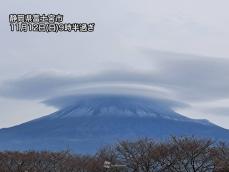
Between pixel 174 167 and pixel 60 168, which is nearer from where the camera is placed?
pixel 174 167

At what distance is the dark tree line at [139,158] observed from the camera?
56591 millimetres

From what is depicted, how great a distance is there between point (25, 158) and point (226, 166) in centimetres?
2659

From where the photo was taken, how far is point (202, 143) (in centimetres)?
5872

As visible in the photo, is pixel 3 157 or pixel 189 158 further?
pixel 3 157

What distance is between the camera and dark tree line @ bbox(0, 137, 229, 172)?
56.6 metres

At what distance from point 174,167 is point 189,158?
1845mm

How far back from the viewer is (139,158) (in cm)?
5984

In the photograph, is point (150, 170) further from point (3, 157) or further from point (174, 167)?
point (3, 157)

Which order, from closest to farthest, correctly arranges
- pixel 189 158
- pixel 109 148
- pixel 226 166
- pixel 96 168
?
1. pixel 226 166
2. pixel 189 158
3. pixel 96 168
4. pixel 109 148

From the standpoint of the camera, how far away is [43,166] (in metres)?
64.2

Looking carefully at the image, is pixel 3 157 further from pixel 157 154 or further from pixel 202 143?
pixel 202 143

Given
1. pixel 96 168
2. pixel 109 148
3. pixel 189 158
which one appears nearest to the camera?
pixel 189 158

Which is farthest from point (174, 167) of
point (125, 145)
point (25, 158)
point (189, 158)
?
point (25, 158)

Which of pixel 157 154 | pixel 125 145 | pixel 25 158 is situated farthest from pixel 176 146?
pixel 25 158
